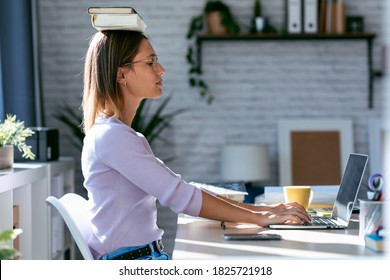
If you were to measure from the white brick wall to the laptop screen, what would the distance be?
269 cm

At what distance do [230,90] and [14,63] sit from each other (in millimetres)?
1559

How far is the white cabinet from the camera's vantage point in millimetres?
2656

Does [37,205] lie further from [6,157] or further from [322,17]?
[322,17]

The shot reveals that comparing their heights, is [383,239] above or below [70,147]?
above

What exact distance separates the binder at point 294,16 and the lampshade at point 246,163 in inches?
33.4

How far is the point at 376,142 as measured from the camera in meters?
4.62

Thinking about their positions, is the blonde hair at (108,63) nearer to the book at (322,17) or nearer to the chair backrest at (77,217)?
the chair backrest at (77,217)

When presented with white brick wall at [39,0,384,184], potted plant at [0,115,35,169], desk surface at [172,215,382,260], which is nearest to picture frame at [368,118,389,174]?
white brick wall at [39,0,384,184]

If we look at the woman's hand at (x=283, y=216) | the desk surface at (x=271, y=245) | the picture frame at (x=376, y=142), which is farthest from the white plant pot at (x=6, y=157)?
the picture frame at (x=376, y=142)

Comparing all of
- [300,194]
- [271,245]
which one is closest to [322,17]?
[300,194]

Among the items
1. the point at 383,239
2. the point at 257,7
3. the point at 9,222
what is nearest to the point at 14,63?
the point at 9,222

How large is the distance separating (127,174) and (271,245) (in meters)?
0.44
